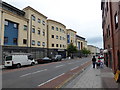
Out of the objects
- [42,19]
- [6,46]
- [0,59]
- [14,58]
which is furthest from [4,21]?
[42,19]

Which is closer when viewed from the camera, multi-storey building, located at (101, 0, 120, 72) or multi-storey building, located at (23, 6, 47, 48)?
multi-storey building, located at (101, 0, 120, 72)

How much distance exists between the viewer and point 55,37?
44000 millimetres

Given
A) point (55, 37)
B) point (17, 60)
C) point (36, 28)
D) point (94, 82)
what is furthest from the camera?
point (55, 37)

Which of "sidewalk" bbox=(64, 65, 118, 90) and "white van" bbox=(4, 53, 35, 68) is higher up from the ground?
"white van" bbox=(4, 53, 35, 68)

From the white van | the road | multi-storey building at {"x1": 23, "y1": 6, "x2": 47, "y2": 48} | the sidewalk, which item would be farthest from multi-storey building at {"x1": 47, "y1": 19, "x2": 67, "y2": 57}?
the sidewalk

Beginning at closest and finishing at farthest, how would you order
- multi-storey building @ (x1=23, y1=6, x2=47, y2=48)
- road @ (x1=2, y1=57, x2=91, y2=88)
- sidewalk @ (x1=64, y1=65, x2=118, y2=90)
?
sidewalk @ (x1=64, y1=65, x2=118, y2=90) → road @ (x1=2, y1=57, x2=91, y2=88) → multi-storey building @ (x1=23, y1=6, x2=47, y2=48)

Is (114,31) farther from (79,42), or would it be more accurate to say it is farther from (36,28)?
(79,42)

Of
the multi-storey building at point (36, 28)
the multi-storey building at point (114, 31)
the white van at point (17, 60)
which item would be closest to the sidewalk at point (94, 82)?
the multi-storey building at point (114, 31)

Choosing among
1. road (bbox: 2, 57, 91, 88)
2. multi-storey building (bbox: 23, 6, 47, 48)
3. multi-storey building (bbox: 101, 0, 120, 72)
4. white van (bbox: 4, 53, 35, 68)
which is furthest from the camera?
multi-storey building (bbox: 23, 6, 47, 48)

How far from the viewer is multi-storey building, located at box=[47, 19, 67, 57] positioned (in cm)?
4150

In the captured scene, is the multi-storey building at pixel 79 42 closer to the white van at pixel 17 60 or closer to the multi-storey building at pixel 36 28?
the multi-storey building at pixel 36 28

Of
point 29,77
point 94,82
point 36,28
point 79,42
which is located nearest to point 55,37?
point 36,28

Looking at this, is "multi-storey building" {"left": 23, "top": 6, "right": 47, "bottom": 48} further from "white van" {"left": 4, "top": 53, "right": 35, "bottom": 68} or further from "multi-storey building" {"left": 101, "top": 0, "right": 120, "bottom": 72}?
"multi-storey building" {"left": 101, "top": 0, "right": 120, "bottom": 72}

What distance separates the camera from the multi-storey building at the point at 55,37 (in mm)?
41500
